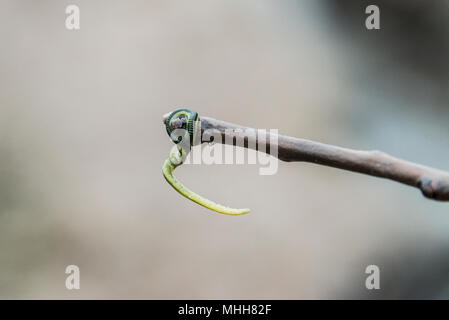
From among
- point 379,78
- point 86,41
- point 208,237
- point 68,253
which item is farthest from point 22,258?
point 379,78

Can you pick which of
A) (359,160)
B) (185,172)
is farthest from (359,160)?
(185,172)

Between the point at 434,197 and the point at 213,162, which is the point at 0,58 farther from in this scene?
the point at 434,197

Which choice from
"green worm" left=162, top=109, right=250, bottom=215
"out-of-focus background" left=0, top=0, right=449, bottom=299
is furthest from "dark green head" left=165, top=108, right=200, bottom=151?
"out-of-focus background" left=0, top=0, right=449, bottom=299

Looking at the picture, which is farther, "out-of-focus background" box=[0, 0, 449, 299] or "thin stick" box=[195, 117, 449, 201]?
"out-of-focus background" box=[0, 0, 449, 299]

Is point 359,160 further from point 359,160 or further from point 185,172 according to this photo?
point 185,172

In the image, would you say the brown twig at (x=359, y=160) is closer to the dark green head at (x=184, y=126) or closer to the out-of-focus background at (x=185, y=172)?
the dark green head at (x=184, y=126)

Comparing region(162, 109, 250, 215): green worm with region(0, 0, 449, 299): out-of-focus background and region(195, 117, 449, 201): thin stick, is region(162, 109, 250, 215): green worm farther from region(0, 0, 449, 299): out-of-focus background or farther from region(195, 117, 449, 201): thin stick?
region(0, 0, 449, 299): out-of-focus background
